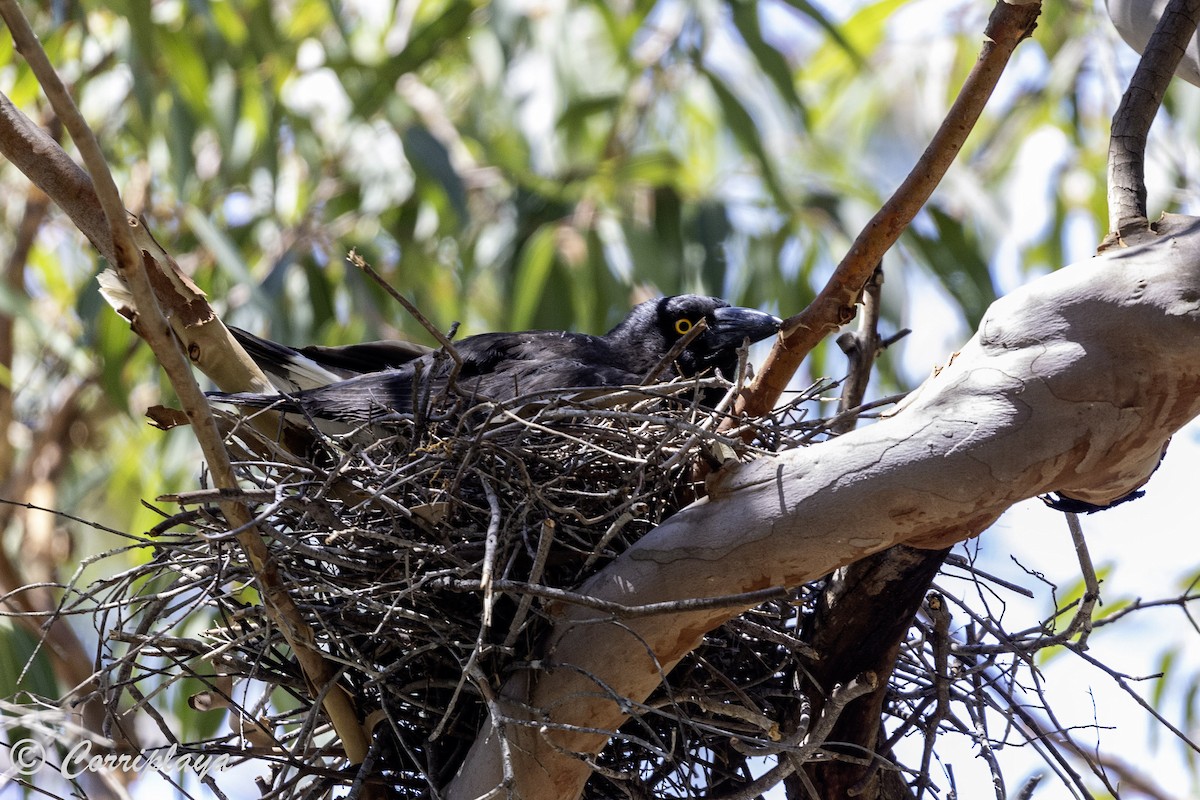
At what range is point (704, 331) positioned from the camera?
346 centimetres

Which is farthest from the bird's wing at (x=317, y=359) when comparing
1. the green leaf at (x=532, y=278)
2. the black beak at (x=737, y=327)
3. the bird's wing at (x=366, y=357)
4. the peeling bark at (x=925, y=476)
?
the green leaf at (x=532, y=278)

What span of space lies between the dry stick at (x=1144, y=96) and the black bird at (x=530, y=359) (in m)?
0.97

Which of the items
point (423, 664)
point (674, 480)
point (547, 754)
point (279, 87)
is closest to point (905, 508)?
point (674, 480)

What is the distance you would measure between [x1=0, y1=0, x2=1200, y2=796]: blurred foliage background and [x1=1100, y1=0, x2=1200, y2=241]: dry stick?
262 centimetres

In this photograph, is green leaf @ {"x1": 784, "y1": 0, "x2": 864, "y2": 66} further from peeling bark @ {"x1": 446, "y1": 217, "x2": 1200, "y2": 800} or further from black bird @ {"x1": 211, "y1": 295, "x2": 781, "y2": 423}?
peeling bark @ {"x1": 446, "y1": 217, "x2": 1200, "y2": 800}

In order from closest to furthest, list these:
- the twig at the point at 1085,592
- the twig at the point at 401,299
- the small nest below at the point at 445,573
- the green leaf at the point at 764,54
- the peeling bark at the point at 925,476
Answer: the twig at the point at 401,299
the peeling bark at the point at 925,476
the small nest below at the point at 445,573
the twig at the point at 1085,592
the green leaf at the point at 764,54

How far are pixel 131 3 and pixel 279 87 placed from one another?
155 centimetres

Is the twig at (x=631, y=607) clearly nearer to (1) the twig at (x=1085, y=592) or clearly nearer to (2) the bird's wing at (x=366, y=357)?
(1) the twig at (x=1085, y=592)

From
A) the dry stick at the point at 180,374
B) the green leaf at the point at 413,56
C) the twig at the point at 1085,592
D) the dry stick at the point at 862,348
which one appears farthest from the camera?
the green leaf at the point at 413,56

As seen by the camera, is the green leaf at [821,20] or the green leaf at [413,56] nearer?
the green leaf at [821,20]

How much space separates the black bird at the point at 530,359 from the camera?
2.93 meters

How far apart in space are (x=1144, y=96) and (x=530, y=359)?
64.8 inches

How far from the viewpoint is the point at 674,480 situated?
2289 mm

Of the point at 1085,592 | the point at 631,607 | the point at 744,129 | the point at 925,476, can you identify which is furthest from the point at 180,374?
the point at 744,129
